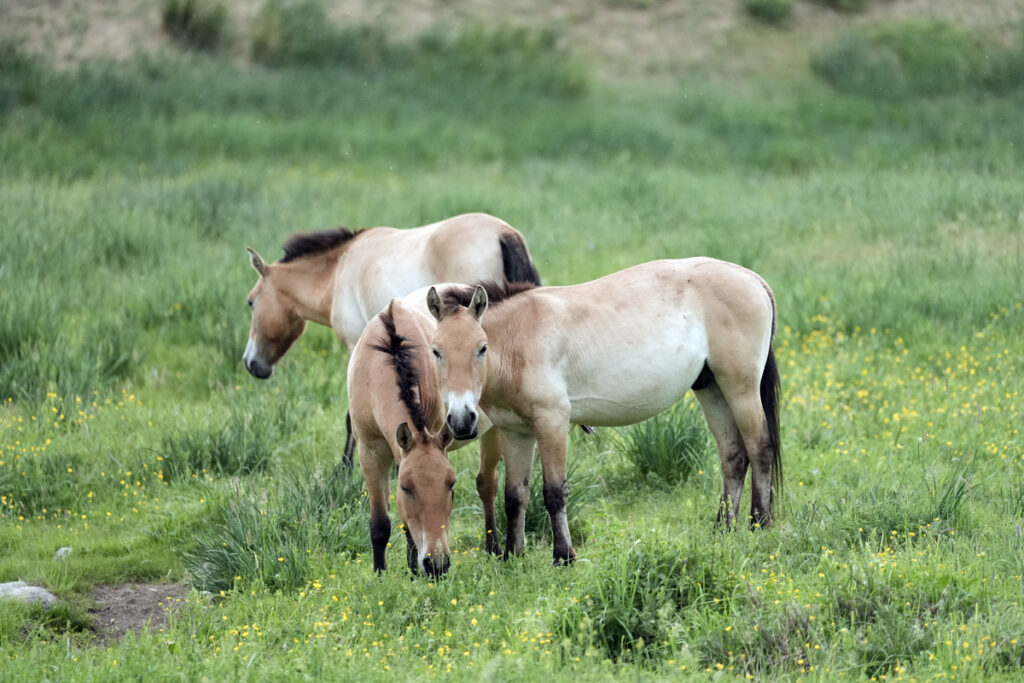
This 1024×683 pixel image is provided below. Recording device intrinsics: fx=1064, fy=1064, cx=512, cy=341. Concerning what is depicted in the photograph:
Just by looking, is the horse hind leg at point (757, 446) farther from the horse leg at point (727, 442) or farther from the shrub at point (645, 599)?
the shrub at point (645, 599)

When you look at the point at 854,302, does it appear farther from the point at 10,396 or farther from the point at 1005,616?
the point at 10,396

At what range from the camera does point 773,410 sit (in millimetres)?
6328

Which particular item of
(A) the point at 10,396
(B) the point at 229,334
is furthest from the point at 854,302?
(A) the point at 10,396

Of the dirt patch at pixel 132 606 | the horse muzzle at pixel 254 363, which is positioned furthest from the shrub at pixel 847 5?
the dirt patch at pixel 132 606

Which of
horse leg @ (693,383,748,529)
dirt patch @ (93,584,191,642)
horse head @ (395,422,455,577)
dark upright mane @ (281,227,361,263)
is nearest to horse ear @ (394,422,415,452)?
horse head @ (395,422,455,577)

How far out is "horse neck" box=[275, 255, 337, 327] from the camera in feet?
28.2

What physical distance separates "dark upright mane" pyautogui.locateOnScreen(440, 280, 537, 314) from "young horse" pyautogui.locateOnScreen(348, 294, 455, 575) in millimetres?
345

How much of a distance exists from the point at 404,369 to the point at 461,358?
1.55ft

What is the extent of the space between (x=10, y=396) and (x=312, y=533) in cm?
384

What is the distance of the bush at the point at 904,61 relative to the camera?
19.7 m

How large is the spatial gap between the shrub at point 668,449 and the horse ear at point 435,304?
230 centimetres

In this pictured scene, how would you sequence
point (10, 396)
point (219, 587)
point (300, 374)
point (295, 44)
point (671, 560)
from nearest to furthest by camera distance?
point (671, 560), point (219, 587), point (10, 396), point (300, 374), point (295, 44)

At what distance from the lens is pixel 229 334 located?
9.80 meters

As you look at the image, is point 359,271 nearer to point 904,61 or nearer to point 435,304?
point 435,304
